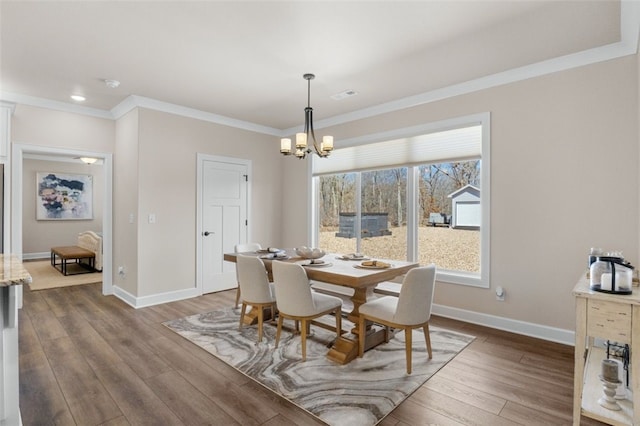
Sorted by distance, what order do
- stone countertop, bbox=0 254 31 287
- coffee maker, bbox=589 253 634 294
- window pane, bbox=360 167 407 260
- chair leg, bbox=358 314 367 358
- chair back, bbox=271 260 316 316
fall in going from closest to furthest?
stone countertop, bbox=0 254 31 287 → coffee maker, bbox=589 253 634 294 → chair back, bbox=271 260 316 316 → chair leg, bbox=358 314 367 358 → window pane, bbox=360 167 407 260

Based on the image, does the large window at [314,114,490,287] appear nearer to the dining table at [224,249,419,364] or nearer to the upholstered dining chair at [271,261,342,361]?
the dining table at [224,249,419,364]

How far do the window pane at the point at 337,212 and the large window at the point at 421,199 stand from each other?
2cm

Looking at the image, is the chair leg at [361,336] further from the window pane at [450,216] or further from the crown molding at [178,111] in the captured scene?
the crown molding at [178,111]

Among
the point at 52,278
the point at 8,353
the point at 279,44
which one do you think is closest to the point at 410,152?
the point at 279,44

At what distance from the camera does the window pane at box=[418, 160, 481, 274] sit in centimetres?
379

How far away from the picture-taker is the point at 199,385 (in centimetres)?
237

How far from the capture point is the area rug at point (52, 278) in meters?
5.37

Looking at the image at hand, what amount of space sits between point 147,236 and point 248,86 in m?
2.30

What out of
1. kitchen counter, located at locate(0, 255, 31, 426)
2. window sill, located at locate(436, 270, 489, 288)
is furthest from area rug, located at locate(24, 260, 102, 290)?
window sill, located at locate(436, 270, 489, 288)

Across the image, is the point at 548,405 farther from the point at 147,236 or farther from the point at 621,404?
the point at 147,236

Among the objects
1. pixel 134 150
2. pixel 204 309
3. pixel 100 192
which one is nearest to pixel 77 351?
pixel 204 309

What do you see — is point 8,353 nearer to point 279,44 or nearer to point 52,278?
point 279,44

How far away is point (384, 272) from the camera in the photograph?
2.71m

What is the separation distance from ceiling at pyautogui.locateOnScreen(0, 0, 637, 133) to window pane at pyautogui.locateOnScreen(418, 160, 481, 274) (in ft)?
3.27
